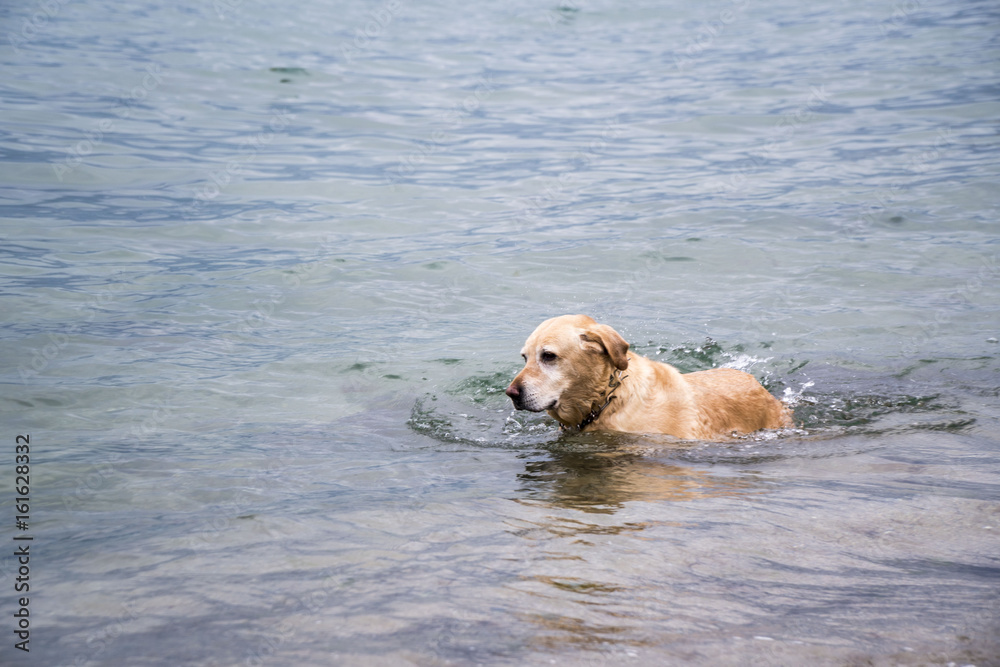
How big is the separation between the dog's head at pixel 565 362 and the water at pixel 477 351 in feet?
1.40

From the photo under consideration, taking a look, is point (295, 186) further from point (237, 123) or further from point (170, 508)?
point (170, 508)

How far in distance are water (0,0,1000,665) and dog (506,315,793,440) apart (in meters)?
0.19

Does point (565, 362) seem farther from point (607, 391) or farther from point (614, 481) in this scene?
point (614, 481)

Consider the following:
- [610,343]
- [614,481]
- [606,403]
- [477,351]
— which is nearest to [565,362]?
[610,343]

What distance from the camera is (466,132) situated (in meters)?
20.0

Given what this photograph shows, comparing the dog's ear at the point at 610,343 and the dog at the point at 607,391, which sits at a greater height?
the dog's ear at the point at 610,343

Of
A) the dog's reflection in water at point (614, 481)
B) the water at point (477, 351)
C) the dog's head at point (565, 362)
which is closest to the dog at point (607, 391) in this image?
the dog's head at point (565, 362)

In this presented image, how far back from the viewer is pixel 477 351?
9.11 metres

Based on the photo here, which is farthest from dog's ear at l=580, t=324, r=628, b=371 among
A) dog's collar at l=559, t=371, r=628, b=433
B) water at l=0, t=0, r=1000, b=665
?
water at l=0, t=0, r=1000, b=665

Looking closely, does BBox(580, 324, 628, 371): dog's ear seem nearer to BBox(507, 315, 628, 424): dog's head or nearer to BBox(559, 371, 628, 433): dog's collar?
BBox(507, 315, 628, 424): dog's head

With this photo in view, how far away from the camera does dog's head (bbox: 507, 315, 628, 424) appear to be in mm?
6223

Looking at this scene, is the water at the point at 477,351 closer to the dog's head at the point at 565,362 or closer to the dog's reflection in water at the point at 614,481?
the dog's reflection in water at the point at 614,481

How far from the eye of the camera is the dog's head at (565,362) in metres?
6.22

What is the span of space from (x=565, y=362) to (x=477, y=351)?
294cm
